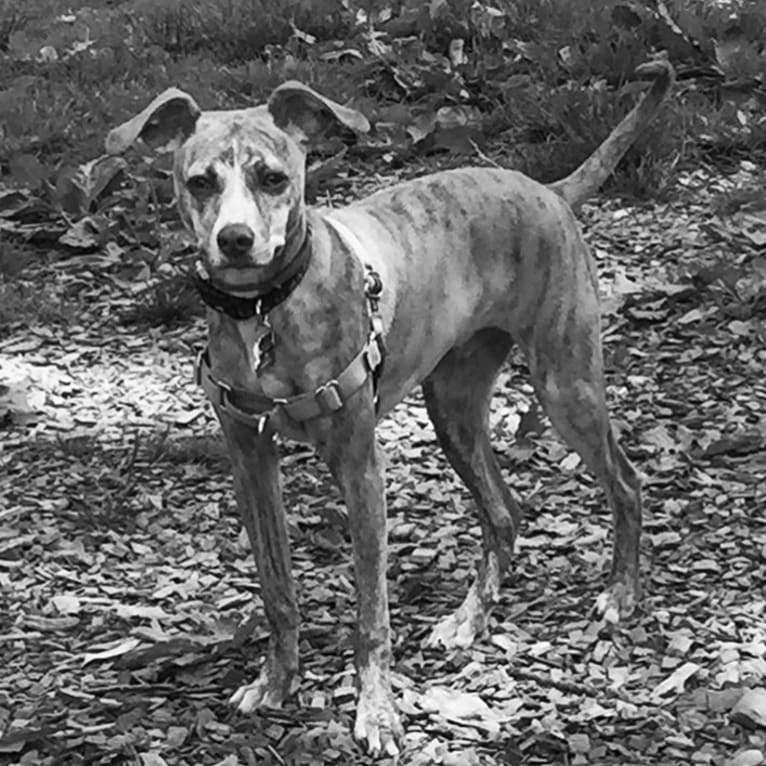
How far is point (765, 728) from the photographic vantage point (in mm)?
3723

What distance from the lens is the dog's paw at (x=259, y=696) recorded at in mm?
3955

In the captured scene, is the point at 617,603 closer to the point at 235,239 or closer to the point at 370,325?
the point at 370,325

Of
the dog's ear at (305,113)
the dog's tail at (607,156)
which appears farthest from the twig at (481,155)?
the dog's ear at (305,113)

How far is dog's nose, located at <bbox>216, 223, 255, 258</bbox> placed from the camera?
3297 mm

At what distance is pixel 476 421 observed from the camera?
179 inches

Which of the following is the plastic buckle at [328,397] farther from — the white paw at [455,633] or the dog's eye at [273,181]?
the white paw at [455,633]

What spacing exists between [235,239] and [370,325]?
0.56 meters

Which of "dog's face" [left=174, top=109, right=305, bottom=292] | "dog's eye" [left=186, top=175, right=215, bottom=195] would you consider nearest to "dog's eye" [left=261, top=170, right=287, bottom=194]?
"dog's face" [left=174, top=109, right=305, bottom=292]

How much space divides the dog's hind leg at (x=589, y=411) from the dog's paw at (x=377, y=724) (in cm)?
79

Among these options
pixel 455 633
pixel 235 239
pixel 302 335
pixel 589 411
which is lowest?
pixel 455 633

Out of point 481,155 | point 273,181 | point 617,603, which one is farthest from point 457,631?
point 481,155

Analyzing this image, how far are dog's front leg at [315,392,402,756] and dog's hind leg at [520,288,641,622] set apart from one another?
695 mm

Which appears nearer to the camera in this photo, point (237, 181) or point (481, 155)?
point (237, 181)

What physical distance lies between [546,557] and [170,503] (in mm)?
1253
